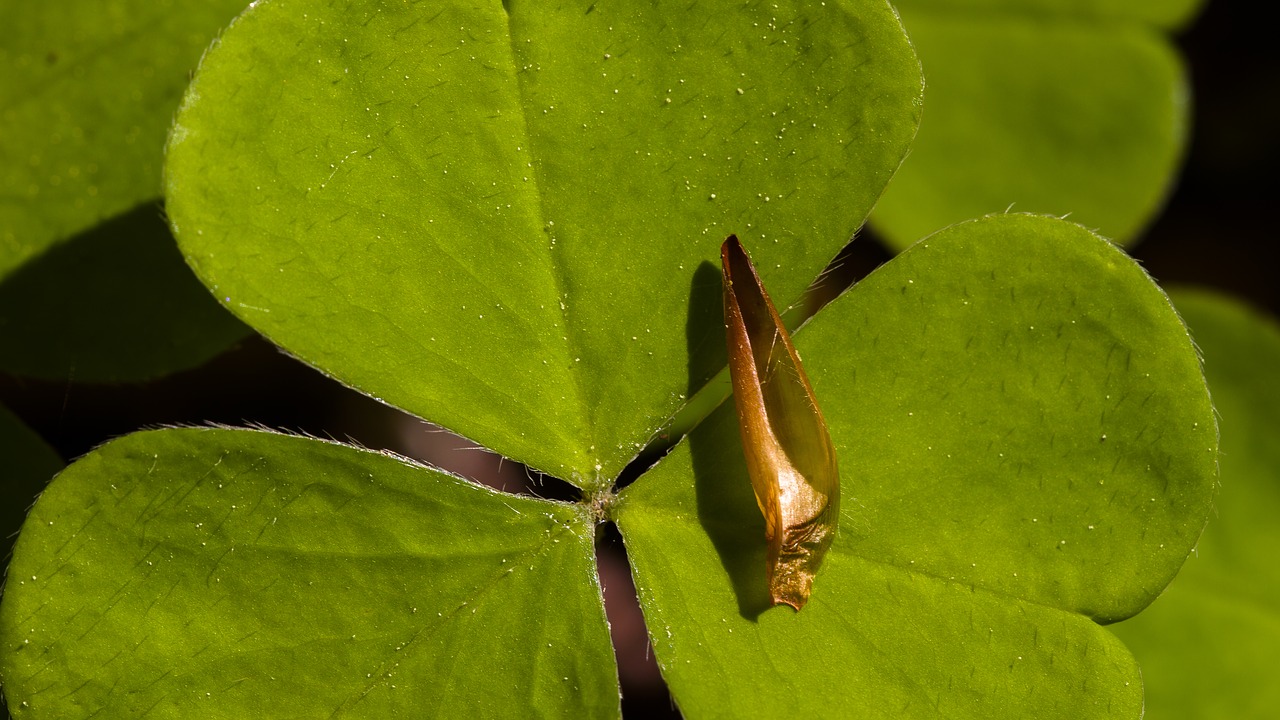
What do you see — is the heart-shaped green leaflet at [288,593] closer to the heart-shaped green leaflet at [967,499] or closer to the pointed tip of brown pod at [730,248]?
the heart-shaped green leaflet at [967,499]

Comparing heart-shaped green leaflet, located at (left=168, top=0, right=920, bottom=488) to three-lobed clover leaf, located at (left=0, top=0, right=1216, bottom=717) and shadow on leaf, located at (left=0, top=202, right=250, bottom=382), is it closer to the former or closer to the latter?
three-lobed clover leaf, located at (left=0, top=0, right=1216, bottom=717)

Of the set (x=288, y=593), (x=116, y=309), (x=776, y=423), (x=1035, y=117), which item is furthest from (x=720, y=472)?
(x=1035, y=117)

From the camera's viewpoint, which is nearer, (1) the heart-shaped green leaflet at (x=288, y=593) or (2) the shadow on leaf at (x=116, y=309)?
(1) the heart-shaped green leaflet at (x=288, y=593)

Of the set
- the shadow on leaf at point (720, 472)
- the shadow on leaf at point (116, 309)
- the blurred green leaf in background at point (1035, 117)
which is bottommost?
the blurred green leaf in background at point (1035, 117)

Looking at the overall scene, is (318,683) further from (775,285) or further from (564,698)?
(775,285)

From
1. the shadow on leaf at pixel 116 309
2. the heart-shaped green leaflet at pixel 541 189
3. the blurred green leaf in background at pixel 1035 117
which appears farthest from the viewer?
the blurred green leaf in background at pixel 1035 117

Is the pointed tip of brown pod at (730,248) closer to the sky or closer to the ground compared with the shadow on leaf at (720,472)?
closer to the sky

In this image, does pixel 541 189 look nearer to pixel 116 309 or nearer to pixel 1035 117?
pixel 116 309

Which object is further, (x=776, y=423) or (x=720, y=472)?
(x=720, y=472)

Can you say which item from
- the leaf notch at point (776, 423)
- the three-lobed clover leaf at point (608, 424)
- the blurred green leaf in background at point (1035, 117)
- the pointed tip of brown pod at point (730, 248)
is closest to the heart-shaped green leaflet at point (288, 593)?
the three-lobed clover leaf at point (608, 424)

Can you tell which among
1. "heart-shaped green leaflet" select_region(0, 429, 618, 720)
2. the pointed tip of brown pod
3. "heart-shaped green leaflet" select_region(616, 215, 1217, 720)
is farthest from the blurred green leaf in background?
"heart-shaped green leaflet" select_region(0, 429, 618, 720)
